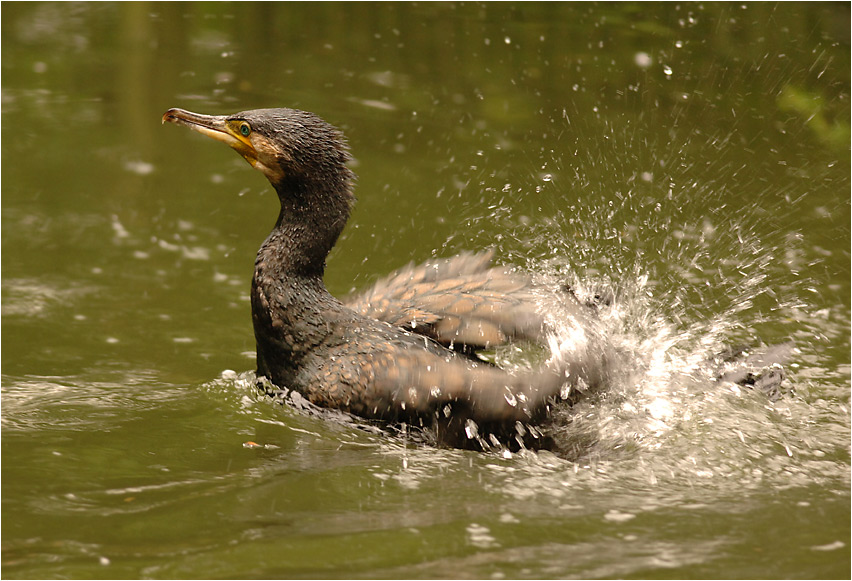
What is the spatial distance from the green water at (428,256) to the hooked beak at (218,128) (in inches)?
31.7

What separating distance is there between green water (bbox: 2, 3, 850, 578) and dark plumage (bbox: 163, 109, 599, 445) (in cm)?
19

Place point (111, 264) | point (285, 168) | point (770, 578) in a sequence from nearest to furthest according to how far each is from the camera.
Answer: point (770, 578), point (285, 168), point (111, 264)

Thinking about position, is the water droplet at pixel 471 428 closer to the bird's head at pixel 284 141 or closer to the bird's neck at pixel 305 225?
the bird's neck at pixel 305 225

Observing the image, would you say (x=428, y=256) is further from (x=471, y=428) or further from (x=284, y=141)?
(x=471, y=428)

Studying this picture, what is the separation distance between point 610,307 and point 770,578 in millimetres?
1868

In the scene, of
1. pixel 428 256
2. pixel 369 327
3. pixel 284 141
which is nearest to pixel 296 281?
pixel 369 327

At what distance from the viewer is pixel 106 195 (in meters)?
7.80

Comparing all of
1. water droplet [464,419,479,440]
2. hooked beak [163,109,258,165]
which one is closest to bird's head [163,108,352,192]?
hooked beak [163,109,258,165]

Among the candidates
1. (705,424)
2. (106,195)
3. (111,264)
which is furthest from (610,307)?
(106,195)

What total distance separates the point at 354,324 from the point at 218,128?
1128 mm

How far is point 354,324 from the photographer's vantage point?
16.4 ft

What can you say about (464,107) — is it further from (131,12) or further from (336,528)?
(336,528)

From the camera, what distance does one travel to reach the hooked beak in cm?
511

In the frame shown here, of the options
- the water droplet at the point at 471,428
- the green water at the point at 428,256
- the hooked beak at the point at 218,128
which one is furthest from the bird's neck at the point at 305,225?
the water droplet at the point at 471,428
